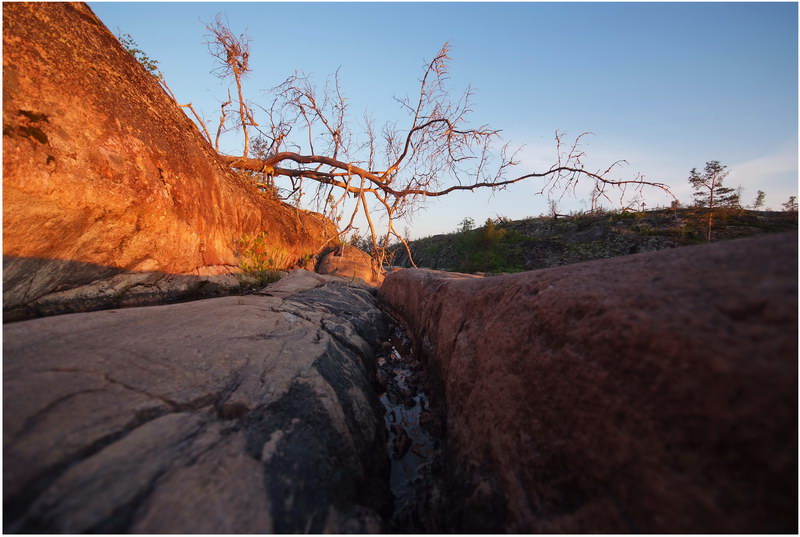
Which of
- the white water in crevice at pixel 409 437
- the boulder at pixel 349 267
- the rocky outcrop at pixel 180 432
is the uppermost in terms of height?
the boulder at pixel 349 267

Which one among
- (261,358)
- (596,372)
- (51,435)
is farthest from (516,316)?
(51,435)

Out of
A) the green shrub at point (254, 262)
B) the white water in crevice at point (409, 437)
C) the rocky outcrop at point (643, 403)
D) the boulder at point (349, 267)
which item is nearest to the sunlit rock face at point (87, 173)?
the green shrub at point (254, 262)

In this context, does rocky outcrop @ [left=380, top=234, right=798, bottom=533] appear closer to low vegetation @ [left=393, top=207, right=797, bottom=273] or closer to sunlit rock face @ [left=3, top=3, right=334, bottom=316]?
sunlit rock face @ [left=3, top=3, right=334, bottom=316]

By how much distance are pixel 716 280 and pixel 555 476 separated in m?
0.81

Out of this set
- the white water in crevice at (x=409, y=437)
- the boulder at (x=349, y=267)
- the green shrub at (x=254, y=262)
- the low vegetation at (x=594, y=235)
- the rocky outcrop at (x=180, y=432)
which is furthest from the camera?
the low vegetation at (x=594, y=235)

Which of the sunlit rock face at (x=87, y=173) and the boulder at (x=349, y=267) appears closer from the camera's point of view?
the sunlit rock face at (x=87, y=173)

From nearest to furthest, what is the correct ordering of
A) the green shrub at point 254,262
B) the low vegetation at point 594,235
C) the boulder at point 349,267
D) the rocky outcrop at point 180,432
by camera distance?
the rocky outcrop at point 180,432 → the green shrub at point 254,262 → the boulder at point 349,267 → the low vegetation at point 594,235

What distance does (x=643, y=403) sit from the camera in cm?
82

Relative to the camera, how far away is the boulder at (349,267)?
784 centimetres

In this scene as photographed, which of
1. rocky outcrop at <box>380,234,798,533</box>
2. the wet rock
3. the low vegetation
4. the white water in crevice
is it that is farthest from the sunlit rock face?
the low vegetation

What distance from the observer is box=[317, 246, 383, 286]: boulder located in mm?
7836

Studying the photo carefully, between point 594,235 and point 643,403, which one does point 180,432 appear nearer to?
point 643,403

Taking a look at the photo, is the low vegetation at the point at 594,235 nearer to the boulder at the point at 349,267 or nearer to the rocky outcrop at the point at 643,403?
the boulder at the point at 349,267

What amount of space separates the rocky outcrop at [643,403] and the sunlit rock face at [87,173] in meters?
3.26
